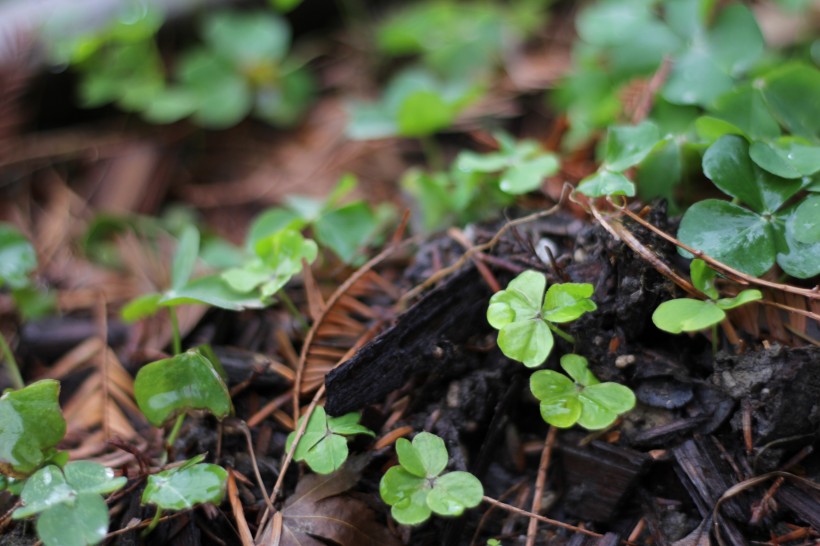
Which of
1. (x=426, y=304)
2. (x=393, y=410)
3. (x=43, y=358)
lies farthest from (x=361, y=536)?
(x=43, y=358)

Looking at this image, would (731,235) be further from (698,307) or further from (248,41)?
(248,41)

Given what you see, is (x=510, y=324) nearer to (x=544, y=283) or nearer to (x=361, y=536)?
(x=544, y=283)

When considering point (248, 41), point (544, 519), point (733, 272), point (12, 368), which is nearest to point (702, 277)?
point (733, 272)

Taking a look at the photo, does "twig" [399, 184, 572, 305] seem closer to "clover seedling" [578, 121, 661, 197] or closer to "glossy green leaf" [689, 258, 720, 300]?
"clover seedling" [578, 121, 661, 197]

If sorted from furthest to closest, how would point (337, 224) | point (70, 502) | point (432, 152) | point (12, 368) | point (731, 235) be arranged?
1. point (432, 152)
2. point (337, 224)
3. point (12, 368)
4. point (731, 235)
5. point (70, 502)

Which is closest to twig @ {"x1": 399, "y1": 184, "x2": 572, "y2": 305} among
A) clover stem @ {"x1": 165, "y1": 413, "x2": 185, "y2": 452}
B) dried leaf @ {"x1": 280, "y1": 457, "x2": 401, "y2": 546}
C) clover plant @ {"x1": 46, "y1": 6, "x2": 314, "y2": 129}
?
dried leaf @ {"x1": 280, "y1": 457, "x2": 401, "y2": 546}

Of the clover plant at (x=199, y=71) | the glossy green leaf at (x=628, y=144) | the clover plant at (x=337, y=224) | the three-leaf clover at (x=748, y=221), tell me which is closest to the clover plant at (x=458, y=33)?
the clover plant at (x=199, y=71)
